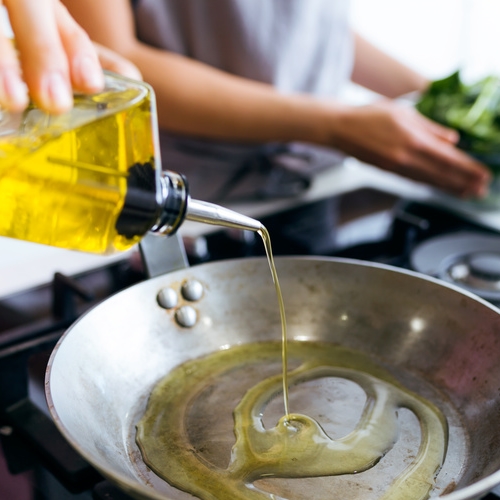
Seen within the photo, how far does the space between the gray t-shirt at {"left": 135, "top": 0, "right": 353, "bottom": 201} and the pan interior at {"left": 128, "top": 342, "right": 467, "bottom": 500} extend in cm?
41

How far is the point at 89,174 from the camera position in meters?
0.42

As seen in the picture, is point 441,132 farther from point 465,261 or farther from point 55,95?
point 55,95

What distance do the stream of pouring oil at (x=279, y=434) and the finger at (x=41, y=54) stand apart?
20cm

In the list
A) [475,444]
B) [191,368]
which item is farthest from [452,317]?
[191,368]

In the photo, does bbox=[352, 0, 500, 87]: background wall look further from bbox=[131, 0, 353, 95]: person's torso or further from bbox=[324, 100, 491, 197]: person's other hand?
bbox=[324, 100, 491, 197]: person's other hand

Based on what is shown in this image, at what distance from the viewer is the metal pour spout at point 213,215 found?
0.45 metres

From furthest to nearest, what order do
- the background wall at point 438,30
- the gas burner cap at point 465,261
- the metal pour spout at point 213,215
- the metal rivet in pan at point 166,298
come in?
the background wall at point 438,30
the gas burner cap at point 465,261
the metal rivet in pan at point 166,298
the metal pour spout at point 213,215

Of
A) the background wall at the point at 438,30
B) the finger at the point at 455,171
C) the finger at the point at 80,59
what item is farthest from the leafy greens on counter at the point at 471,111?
the background wall at the point at 438,30

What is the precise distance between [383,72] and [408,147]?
34 centimetres

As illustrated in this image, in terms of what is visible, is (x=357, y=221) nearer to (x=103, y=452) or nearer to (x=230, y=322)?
(x=230, y=322)

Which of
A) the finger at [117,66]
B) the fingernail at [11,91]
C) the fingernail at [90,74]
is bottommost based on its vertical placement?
the finger at [117,66]

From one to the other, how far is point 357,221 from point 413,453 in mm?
480

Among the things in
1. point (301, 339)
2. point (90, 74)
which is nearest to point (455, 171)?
point (301, 339)

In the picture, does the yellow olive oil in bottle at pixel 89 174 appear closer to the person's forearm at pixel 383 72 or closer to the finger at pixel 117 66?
the finger at pixel 117 66
